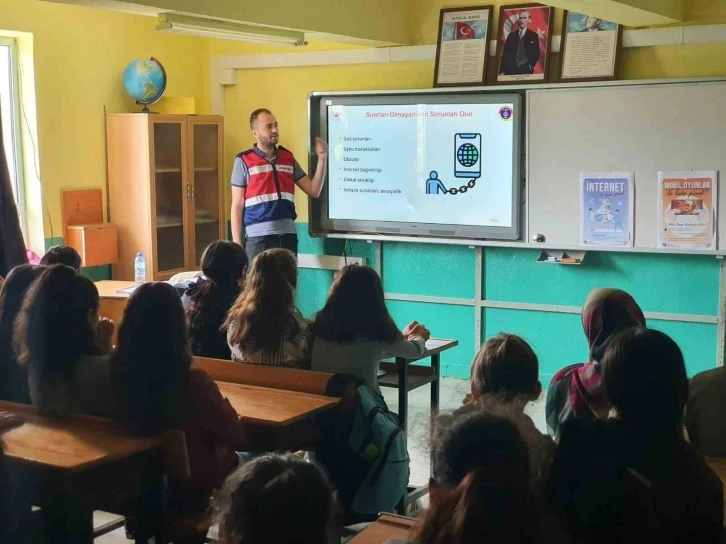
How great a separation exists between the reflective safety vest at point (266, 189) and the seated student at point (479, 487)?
4525 mm

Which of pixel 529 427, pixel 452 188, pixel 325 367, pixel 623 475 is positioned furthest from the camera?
pixel 452 188

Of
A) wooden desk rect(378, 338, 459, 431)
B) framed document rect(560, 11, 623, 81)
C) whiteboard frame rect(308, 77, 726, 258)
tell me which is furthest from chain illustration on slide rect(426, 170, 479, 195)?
wooden desk rect(378, 338, 459, 431)

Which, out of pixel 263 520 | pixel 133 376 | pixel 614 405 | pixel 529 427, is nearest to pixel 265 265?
pixel 133 376

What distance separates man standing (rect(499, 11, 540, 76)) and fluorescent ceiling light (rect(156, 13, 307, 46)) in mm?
1249

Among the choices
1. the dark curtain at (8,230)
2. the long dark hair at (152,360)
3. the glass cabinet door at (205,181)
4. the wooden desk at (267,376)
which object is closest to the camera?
the long dark hair at (152,360)

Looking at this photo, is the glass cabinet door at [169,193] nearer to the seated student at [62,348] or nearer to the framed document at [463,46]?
the framed document at [463,46]

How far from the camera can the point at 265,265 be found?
138 inches

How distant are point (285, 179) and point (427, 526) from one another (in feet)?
15.7

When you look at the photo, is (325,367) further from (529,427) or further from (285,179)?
(285,179)

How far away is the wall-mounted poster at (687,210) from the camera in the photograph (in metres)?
5.15

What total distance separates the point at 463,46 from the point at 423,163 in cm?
78

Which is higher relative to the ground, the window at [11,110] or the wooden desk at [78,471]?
the window at [11,110]

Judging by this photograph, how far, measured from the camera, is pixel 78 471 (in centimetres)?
234

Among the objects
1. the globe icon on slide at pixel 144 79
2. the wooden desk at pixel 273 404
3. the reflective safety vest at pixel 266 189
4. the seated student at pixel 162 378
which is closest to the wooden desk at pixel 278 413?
the wooden desk at pixel 273 404
